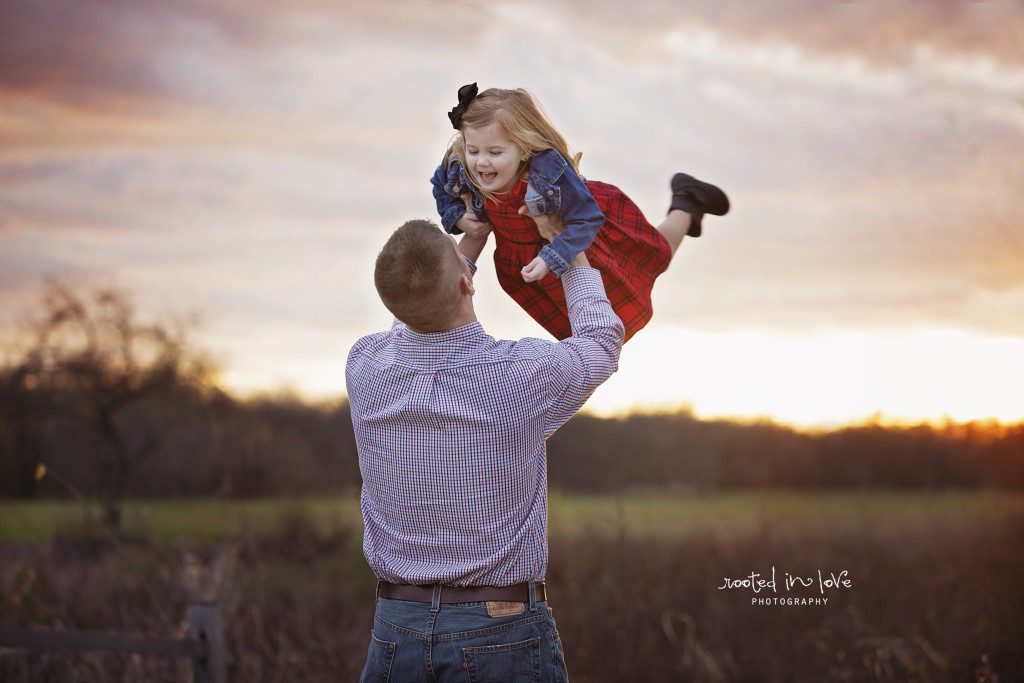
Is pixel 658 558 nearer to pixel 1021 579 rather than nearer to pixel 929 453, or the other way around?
pixel 1021 579

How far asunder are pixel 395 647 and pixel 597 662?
761 cm

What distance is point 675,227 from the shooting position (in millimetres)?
3275

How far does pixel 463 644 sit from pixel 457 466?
43 centimetres

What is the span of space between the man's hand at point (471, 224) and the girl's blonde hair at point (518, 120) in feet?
0.34

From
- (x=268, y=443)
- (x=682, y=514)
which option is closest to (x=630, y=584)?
(x=682, y=514)

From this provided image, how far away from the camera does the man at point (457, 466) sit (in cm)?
219

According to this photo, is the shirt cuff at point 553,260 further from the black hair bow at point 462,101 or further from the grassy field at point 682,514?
the grassy field at point 682,514

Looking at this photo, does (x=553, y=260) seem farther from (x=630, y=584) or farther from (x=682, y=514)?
(x=682, y=514)

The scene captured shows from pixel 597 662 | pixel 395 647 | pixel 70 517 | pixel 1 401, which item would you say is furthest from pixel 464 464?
pixel 1 401

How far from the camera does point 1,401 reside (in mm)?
17062

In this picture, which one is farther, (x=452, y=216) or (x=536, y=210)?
(x=452, y=216)

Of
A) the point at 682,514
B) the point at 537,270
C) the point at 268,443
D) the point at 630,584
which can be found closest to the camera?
the point at 537,270

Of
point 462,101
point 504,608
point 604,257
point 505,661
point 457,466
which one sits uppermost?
point 462,101

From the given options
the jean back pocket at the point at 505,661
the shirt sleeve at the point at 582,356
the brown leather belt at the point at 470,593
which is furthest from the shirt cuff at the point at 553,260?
the jean back pocket at the point at 505,661
